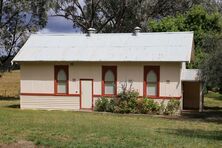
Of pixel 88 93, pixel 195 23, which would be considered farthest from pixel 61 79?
pixel 195 23

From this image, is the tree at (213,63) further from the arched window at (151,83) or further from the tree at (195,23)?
the tree at (195,23)

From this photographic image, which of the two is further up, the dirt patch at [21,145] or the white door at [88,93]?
the white door at [88,93]

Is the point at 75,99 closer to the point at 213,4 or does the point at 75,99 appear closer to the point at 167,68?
the point at 167,68

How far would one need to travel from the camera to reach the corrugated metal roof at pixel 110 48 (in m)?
31.4

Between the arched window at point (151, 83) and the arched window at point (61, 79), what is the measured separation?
5846mm

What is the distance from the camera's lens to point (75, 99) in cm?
3272

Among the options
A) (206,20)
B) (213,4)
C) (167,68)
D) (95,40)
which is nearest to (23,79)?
(95,40)

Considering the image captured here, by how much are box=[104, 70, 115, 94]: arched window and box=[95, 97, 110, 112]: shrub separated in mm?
706

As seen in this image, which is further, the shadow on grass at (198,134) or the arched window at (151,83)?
the arched window at (151,83)

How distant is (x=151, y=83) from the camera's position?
103ft

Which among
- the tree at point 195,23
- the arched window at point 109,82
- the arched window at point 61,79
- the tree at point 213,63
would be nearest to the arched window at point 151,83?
the arched window at point 109,82

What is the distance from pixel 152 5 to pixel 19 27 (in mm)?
13670

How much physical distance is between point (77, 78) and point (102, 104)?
8.92 ft

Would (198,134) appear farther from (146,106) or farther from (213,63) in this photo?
(146,106)
